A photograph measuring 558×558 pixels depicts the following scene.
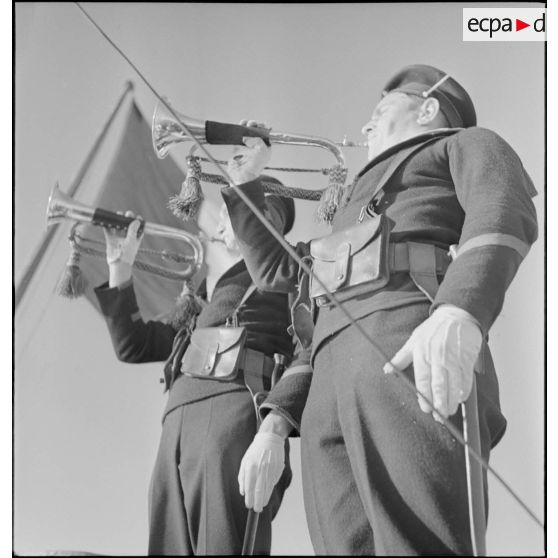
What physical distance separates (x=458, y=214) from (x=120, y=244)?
1.30m

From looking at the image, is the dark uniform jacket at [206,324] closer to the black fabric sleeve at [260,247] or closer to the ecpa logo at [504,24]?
the black fabric sleeve at [260,247]

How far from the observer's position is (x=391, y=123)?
287cm

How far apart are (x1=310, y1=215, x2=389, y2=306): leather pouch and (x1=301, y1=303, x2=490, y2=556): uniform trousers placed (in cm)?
9

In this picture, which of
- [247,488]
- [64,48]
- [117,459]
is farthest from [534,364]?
[64,48]

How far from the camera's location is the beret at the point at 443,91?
288 cm

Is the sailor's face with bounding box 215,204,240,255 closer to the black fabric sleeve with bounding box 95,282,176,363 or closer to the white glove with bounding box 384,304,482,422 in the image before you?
the black fabric sleeve with bounding box 95,282,176,363

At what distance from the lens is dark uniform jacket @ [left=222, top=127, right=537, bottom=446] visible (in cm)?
228

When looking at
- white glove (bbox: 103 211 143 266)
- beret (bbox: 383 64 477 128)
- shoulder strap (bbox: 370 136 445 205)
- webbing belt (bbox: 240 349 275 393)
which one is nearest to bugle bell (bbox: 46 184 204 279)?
white glove (bbox: 103 211 143 266)

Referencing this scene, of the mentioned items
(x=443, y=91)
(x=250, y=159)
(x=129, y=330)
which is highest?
(x=443, y=91)

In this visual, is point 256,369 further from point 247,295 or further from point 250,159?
point 250,159

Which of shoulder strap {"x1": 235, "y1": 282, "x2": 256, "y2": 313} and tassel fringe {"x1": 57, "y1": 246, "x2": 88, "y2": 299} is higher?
tassel fringe {"x1": 57, "y1": 246, "x2": 88, "y2": 299}

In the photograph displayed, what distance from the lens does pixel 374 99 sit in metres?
3.21

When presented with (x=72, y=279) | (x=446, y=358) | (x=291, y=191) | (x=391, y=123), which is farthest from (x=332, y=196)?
(x=446, y=358)

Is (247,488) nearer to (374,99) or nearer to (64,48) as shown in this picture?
(374,99)
